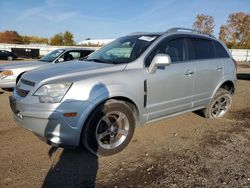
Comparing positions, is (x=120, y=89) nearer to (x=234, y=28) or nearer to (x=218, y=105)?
(x=218, y=105)

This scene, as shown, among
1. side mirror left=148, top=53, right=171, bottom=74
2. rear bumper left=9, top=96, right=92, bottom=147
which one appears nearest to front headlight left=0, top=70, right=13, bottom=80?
rear bumper left=9, top=96, right=92, bottom=147

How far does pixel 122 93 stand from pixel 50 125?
1.11 meters

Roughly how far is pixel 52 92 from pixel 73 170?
3.56 feet

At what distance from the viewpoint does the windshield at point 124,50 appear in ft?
13.9

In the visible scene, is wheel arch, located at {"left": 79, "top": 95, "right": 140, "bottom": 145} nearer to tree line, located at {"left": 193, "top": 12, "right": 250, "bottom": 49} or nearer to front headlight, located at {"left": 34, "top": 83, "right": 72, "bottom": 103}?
front headlight, located at {"left": 34, "top": 83, "right": 72, "bottom": 103}

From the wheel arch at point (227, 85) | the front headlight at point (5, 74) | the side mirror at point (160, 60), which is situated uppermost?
the side mirror at point (160, 60)

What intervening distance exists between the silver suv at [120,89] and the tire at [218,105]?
10cm

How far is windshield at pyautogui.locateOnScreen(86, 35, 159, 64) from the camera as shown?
13.9 feet

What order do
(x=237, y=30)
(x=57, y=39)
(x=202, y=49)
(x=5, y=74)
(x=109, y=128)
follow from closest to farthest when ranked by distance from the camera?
(x=109, y=128)
(x=202, y=49)
(x=5, y=74)
(x=237, y=30)
(x=57, y=39)

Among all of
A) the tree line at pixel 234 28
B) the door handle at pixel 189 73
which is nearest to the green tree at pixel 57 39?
the tree line at pixel 234 28

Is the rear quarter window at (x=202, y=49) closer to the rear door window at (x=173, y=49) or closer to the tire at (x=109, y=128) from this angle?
the rear door window at (x=173, y=49)

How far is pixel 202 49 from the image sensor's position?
5.13m

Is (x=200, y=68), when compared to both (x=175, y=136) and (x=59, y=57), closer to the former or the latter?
(x=175, y=136)

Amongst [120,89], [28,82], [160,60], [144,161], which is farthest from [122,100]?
[28,82]
